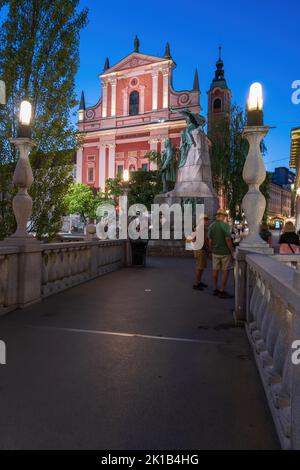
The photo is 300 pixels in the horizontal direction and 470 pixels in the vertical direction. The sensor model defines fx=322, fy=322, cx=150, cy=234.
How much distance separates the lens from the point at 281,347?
7.89 ft

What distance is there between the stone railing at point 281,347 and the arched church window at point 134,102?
161ft

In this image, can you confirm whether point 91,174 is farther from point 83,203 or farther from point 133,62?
point 133,62

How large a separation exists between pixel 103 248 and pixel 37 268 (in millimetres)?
4242

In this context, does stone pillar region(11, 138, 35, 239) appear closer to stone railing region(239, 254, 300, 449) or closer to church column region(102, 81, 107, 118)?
stone railing region(239, 254, 300, 449)

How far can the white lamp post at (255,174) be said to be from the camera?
15.6 feet

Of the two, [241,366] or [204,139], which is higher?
[204,139]

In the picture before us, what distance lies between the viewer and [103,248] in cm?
1005

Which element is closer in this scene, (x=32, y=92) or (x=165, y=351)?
(x=165, y=351)

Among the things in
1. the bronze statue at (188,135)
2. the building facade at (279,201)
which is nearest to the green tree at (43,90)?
the bronze statue at (188,135)

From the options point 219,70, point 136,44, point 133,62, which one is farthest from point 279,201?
point 133,62

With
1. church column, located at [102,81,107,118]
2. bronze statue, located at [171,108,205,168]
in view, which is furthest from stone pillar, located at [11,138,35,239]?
church column, located at [102,81,107,118]

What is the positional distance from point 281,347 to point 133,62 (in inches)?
2109
